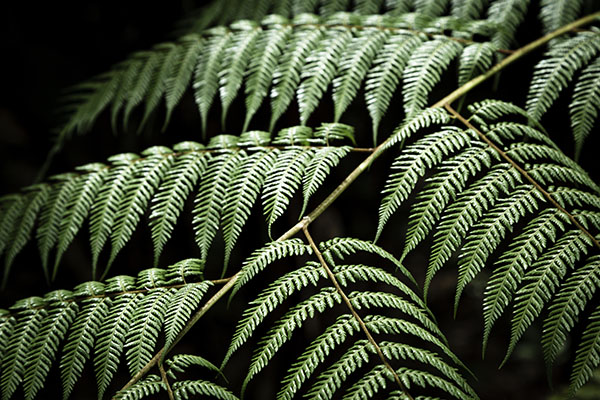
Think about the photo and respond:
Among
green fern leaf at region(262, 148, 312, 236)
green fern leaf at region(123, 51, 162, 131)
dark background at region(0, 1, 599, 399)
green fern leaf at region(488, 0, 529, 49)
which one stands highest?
green fern leaf at region(488, 0, 529, 49)

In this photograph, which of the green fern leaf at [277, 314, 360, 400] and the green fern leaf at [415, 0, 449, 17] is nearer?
the green fern leaf at [277, 314, 360, 400]

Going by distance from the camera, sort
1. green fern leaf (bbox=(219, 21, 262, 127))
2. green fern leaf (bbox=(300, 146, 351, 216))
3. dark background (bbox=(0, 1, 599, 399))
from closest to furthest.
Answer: green fern leaf (bbox=(300, 146, 351, 216))
green fern leaf (bbox=(219, 21, 262, 127))
dark background (bbox=(0, 1, 599, 399))

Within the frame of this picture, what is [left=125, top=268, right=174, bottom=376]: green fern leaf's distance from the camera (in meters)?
1.02

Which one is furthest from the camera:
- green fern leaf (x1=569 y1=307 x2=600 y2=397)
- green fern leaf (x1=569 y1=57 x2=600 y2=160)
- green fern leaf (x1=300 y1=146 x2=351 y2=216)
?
green fern leaf (x1=569 y1=57 x2=600 y2=160)

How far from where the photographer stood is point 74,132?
2781mm

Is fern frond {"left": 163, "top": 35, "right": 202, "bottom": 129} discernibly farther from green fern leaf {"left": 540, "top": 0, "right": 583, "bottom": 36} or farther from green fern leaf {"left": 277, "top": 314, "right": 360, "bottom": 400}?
green fern leaf {"left": 540, "top": 0, "right": 583, "bottom": 36}

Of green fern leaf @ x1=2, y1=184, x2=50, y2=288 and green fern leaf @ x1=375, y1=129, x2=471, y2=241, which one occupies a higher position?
green fern leaf @ x1=375, y1=129, x2=471, y2=241

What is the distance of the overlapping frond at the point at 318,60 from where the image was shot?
1344mm

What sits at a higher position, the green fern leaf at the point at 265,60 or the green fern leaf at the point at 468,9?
the green fern leaf at the point at 468,9

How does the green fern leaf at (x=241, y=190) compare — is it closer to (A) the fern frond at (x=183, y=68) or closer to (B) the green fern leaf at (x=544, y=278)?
(A) the fern frond at (x=183, y=68)

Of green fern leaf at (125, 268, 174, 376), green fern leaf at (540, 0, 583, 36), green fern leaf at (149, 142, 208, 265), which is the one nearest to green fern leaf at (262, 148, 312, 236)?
green fern leaf at (149, 142, 208, 265)

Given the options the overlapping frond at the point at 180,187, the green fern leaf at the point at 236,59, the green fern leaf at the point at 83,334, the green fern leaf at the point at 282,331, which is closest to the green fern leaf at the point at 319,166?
the overlapping frond at the point at 180,187

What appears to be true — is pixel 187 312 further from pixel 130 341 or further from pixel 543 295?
pixel 543 295

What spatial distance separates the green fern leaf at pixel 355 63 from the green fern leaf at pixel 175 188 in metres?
0.43
